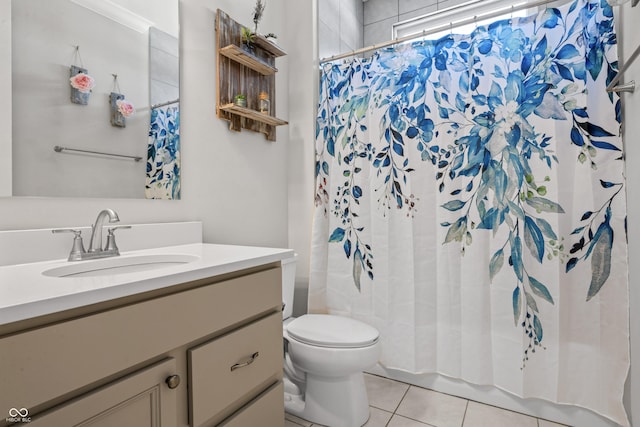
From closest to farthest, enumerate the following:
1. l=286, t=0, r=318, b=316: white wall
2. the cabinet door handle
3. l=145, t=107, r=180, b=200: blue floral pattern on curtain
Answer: the cabinet door handle
l=145, t=107, r=180, b=200: blue floral pattern on curtain
l=286, t=0, r=318, b=316: white wall

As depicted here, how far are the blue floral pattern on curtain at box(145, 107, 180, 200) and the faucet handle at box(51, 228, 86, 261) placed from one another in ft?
1.10

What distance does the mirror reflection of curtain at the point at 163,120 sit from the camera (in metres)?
A: 1.40

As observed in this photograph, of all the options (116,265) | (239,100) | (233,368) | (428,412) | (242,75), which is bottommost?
(428,412)

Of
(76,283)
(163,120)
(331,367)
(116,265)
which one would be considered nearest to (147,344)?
(76,283)

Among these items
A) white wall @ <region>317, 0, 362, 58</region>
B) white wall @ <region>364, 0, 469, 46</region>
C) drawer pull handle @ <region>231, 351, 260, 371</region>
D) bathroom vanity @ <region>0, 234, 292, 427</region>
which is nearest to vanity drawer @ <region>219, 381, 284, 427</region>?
bathroom vanity @ <region>0, 234, 292, 427</region>

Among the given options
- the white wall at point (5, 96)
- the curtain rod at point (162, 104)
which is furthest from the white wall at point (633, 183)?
the white wall at point (5, 96)

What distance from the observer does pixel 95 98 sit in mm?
1210

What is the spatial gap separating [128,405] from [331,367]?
87 centimetres

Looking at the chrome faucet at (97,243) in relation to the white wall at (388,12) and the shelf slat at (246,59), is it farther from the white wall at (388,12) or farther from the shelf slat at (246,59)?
the white wall at (388,12)

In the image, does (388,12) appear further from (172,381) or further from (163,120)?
(172,381)

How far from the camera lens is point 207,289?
93 cm

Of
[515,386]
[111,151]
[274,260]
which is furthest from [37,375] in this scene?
[515,386]

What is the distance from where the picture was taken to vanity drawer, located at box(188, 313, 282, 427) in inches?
35.1

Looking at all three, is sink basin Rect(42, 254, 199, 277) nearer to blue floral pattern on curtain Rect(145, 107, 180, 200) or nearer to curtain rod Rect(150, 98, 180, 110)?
blue floral pattern on curtain Rect(145, 107, 180, 200)
